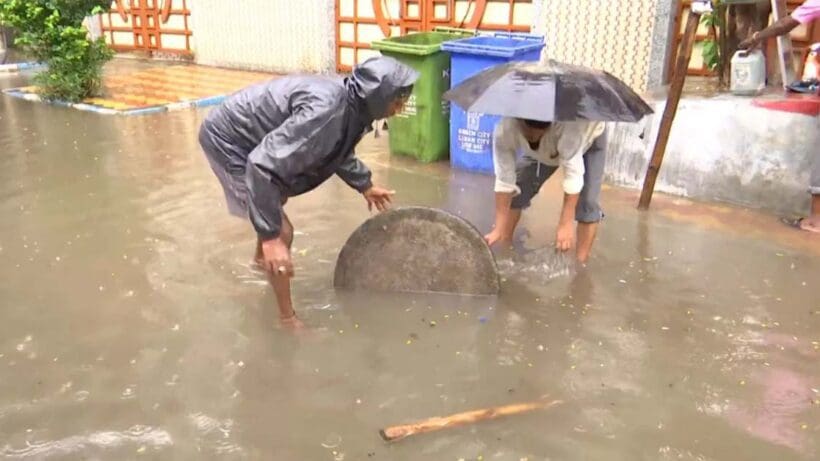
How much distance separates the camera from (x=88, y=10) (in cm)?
902

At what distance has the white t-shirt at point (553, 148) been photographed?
3.79 metres

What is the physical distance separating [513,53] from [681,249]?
6.42 ft

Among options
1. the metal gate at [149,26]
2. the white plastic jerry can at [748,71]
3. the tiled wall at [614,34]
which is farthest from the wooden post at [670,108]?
the metal gate at [149,26]

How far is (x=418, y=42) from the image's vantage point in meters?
6.52

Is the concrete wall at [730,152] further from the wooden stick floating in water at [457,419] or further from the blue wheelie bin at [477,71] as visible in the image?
the wooden stick floating in water at [457,419]

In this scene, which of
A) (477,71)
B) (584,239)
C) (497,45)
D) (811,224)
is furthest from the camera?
(497,45)

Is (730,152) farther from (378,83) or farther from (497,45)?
(378,83)

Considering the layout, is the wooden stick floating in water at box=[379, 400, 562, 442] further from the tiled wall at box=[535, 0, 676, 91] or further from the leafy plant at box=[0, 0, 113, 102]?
the leafy plant at box=[0, 0, 113, 102]

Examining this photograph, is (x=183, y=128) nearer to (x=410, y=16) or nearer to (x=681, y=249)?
(x=410, y=16)

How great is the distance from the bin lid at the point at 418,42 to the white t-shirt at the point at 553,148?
2233 millimetres

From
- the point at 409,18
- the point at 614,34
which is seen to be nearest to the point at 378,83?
the point at 614,34

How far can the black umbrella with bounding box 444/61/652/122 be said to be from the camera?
3.53m

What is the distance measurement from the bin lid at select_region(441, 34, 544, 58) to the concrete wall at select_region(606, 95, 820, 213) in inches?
36.4

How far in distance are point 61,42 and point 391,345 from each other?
724cm
